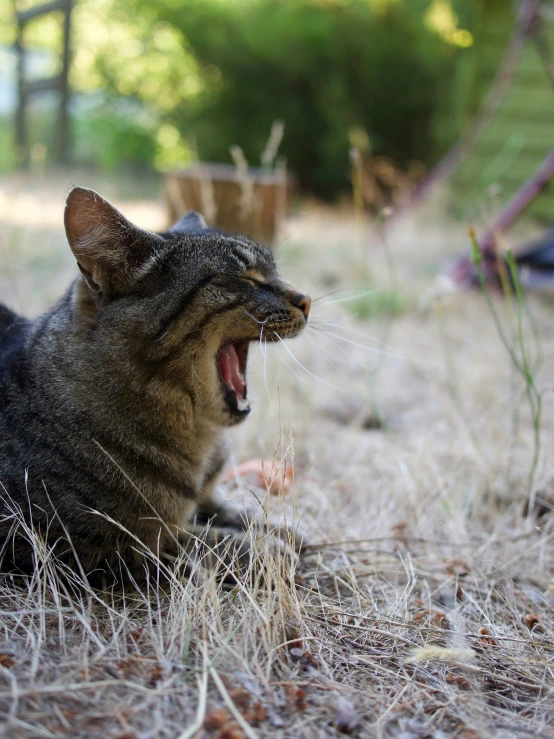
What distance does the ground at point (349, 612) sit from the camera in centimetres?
135

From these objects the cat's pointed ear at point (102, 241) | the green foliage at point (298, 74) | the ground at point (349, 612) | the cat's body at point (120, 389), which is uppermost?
the green foliage at point (298, 74)

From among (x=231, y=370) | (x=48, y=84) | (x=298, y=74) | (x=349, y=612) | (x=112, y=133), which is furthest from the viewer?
(x=112, y=133)

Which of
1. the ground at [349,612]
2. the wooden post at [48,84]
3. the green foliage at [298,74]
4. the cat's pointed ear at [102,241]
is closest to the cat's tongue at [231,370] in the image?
the ground at [349,612]

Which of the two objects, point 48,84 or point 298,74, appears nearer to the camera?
point 48,84

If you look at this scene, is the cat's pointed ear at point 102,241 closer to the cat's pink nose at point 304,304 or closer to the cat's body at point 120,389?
the cat's body at point 120,389

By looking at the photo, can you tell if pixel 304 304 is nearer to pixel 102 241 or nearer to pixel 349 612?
pixel 102 241

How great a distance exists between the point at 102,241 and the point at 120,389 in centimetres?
39

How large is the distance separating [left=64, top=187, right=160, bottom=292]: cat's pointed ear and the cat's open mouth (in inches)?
14.3

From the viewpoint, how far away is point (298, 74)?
9289 mm

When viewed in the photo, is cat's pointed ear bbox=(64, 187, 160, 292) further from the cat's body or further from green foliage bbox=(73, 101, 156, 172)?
green foliage bbox=(73, 101, 156, 172)

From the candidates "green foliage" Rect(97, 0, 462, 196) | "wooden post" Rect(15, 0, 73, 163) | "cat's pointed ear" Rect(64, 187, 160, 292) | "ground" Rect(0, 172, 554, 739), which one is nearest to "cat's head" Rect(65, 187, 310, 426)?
"cat's pointed ear" Rect(64, 187, 160, 292)

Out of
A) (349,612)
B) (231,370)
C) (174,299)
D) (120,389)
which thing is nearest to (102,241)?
(174,299)

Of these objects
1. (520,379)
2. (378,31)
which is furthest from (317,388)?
(378,31)

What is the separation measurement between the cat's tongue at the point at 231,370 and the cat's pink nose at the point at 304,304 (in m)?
0.23
